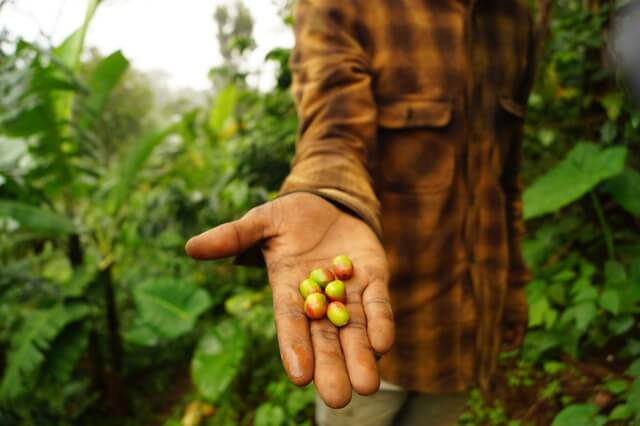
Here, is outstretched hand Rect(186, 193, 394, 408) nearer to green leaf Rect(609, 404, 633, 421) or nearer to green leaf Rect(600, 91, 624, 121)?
green leaf Rect(609, 404, 633, 421)

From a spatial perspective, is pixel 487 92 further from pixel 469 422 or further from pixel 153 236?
pixel 153 236

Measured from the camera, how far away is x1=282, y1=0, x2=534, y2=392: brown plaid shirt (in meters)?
1.15

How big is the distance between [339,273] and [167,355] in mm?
4118

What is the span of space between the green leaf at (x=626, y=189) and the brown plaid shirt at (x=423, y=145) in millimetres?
1122

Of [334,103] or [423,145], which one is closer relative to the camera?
[334,103]

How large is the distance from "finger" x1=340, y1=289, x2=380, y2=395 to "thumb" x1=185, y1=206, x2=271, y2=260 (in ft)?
0.83

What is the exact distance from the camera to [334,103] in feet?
3.78

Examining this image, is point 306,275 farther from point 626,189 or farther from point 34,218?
point 34,218

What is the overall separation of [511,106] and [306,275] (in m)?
0.96

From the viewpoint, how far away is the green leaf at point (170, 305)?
11.3 ft

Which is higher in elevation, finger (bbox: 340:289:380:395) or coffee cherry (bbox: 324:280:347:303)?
coffee cherry (bbox: 324:280:347:303)

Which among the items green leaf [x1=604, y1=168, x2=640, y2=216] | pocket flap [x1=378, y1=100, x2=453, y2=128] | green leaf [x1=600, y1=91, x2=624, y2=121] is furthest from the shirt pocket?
green leaf [x1=600, y1=91, x2=624, y2=121]

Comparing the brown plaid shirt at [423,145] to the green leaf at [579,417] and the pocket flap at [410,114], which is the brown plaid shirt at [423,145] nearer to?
the pocket flap at [410,114]

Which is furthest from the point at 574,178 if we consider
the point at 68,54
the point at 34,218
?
the point at 68,54
